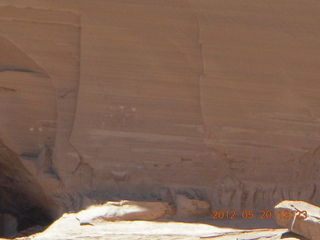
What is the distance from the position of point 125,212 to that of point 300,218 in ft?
3.23

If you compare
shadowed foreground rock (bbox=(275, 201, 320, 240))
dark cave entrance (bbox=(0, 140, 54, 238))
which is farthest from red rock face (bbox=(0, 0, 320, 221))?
shadowed foreground rock (bbox=(275, 201, 320, 240))

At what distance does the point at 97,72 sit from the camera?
3582 millimetres

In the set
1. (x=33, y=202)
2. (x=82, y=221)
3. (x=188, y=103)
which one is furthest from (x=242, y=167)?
(x=33, y=202)

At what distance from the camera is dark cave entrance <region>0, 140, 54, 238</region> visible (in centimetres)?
397

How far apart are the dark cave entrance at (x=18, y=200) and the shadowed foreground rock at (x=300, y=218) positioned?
161 centimetres

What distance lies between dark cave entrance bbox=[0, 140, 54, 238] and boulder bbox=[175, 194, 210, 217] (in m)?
0.89

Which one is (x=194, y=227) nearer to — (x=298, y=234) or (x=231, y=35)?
(x=298, y=234)

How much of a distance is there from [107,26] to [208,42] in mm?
577

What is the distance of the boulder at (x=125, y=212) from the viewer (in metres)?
3.29
